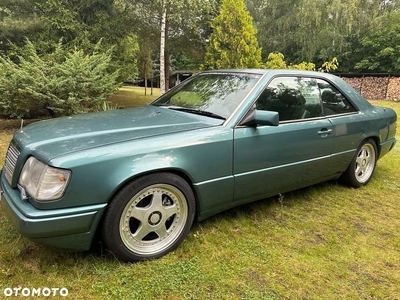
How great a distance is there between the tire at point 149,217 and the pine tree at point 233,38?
11.1 metres

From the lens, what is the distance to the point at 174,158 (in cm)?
229

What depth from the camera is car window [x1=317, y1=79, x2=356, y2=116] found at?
3508mm

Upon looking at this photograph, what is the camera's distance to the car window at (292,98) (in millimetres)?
2994

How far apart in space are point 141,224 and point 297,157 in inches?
66.8

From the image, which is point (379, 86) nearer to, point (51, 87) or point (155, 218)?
point (51, 87)

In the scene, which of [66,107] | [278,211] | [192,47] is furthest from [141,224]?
[192,47]

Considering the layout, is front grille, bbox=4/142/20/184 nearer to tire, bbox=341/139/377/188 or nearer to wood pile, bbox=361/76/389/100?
tire, bbox=341/139/377/188

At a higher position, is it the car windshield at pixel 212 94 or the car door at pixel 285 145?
the car windshield at pixel 212 94

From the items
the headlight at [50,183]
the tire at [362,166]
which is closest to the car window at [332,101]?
the tire at [362,166]

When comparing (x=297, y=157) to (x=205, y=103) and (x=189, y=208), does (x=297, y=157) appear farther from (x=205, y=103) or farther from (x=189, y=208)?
(x=189, y=208)

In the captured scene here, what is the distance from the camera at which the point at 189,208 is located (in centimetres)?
248

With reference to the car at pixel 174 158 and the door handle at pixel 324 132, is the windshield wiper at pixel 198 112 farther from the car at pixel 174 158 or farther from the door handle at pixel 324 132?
the door handle at pixel 324 132

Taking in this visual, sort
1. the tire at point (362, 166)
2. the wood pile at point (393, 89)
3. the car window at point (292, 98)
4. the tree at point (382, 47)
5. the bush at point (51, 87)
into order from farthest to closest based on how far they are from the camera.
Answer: the tree at point (382, 47), the wood pile at point (393, 89), the bush at point (51, 87), the tire at point (362, 166), the car window at point (292, 98)

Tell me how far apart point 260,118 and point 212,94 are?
69cm
